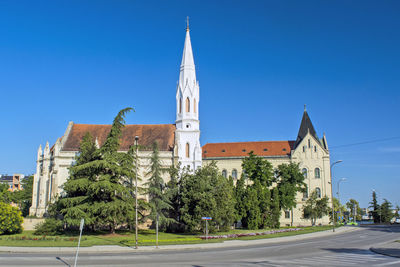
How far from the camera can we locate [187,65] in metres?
59.5

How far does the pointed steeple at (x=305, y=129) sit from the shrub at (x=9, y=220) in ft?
166

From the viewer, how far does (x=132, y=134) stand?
61.2m

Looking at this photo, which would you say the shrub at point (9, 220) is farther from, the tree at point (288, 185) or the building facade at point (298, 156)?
the building facade at point (298, 156)

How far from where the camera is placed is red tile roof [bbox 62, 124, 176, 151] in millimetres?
58938

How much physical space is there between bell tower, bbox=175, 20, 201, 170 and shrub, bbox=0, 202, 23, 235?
26.1 meters

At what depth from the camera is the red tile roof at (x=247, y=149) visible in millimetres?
73188

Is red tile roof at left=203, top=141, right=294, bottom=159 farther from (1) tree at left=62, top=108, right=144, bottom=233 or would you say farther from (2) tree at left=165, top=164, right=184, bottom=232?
(1) tree at left=62, top=108, right=144, bottom=233

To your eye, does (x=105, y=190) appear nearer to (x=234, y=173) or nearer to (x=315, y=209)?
(x=234, y=173)

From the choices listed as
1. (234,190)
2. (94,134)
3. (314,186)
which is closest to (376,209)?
(314,186)

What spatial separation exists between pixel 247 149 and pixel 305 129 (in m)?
12.0

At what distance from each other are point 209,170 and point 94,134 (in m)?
23.5

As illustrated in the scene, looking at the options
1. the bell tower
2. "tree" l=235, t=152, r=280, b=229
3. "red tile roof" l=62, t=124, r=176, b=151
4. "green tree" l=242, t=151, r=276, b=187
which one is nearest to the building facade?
"green tree" l=242, t=151, r=276, b=187

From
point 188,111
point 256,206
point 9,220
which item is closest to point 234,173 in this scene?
point 188,111

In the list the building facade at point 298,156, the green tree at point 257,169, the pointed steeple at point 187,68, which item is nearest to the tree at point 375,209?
the building facade at point 298,156
